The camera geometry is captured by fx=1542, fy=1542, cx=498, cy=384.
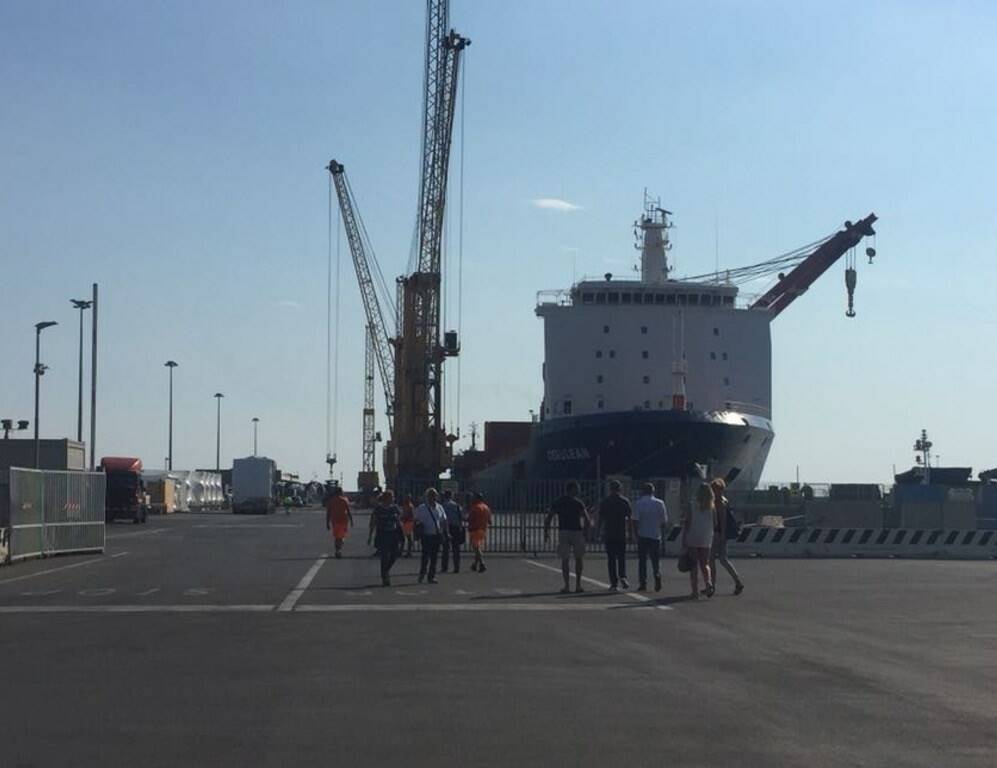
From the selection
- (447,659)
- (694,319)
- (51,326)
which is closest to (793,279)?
(694,319)

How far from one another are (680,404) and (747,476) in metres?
6.77

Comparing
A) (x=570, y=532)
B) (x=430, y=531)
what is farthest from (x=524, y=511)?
(x=570, y=532)

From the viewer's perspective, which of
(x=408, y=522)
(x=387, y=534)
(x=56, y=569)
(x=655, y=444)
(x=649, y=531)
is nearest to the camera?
(x=649, y=531)

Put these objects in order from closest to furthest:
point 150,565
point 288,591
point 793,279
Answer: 1. point 288,591
2. point 150,565
3. point 793,279

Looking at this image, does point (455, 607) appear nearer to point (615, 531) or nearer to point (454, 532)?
point (615, 531)

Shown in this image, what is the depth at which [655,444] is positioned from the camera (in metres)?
60.3

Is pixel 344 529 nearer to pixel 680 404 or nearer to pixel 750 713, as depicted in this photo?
pixel 750 713

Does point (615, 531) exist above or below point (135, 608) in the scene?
above

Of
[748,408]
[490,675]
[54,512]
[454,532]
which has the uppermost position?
[748,408]

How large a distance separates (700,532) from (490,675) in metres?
8.29

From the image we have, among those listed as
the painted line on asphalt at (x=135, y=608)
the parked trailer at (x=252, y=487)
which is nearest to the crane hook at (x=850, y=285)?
the parked trailer at (x=252, y=487)

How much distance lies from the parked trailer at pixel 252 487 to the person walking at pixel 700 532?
208 feet

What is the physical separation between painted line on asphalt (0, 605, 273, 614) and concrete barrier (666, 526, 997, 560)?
52.9 ft

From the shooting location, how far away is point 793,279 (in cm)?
7362
